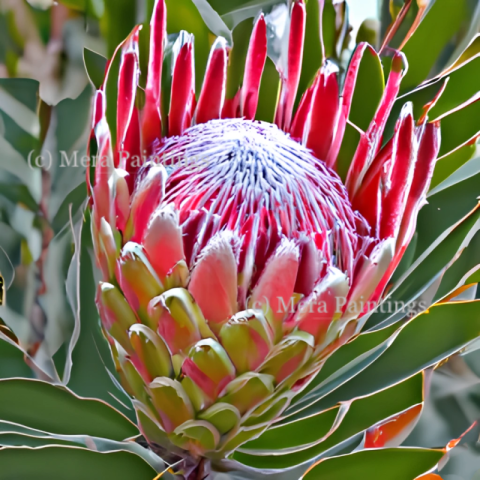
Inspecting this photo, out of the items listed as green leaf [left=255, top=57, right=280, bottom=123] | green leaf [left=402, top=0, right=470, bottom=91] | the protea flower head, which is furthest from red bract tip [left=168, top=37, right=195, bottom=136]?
green leaf [left=402, top=0, right=470, bottom=91]

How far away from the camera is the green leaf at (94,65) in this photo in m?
0.72

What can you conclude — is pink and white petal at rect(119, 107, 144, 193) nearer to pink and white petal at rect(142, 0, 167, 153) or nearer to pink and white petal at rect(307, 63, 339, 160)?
pink and white petal at rect(142, 0, 167, 153)

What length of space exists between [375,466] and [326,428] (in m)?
0.09

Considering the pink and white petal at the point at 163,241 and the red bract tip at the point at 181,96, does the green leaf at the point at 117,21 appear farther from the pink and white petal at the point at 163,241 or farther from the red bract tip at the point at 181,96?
the pink and white petal at the point at 163,241

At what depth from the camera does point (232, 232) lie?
0.62 meters

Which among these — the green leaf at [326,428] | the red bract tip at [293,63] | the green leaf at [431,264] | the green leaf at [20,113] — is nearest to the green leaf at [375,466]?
the green leaf at [326,428]

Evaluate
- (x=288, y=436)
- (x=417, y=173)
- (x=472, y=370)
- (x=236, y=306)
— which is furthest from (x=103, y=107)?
(x=472, y=370)

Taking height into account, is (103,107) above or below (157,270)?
above

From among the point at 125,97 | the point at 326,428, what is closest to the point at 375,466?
the point at 326,428

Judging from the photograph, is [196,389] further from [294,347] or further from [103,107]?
[103,107]

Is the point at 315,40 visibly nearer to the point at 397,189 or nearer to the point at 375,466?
the point at 397,189

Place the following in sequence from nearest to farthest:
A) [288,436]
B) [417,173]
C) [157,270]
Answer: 1. [157,270]
2. [417,173]
3. [288,436]

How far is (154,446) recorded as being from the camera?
748 millimetres

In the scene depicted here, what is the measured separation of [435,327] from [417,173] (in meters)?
0.26
